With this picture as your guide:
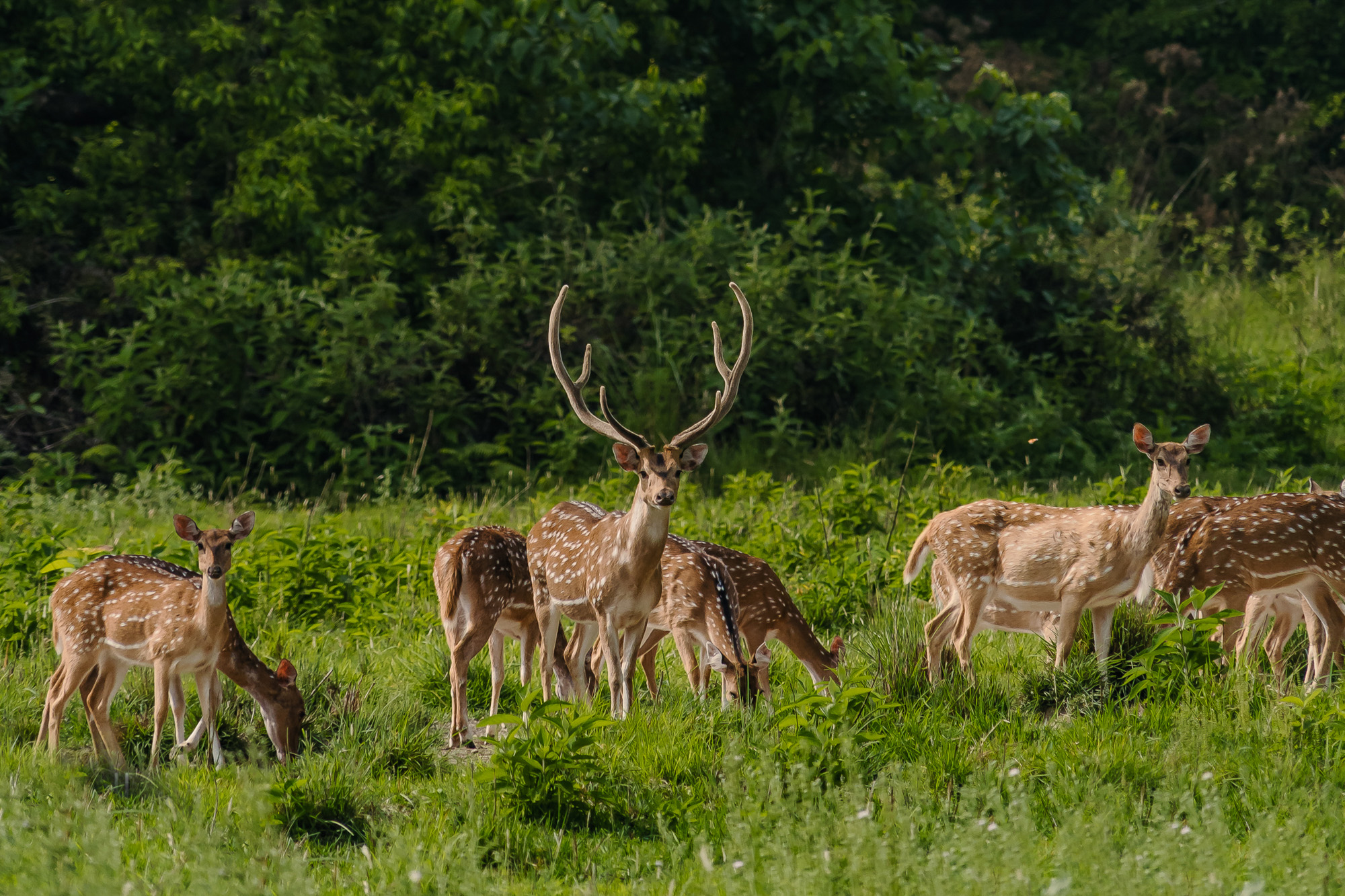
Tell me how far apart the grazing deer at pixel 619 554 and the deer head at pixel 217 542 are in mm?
1414

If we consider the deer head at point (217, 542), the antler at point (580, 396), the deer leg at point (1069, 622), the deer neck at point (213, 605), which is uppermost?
the antler at point (580, 396)

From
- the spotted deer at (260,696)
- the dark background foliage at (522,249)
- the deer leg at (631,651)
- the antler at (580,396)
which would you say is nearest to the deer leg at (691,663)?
the deer leg at (631,651)

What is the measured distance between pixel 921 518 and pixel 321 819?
517cm

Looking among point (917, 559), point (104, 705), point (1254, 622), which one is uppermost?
point (917, 559)

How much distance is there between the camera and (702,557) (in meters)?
6.72

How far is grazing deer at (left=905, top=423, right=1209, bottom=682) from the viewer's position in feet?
21.5

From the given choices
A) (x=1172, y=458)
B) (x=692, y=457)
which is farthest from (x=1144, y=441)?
(x=692, y=457)

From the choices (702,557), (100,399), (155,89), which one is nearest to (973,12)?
(155,89)

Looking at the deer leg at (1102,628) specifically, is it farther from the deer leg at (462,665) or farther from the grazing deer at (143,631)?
the grazing deer at (143,631)

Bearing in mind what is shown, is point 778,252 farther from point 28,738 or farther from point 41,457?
point 28,738

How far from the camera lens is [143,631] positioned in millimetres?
5957

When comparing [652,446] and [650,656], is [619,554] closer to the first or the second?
[652,446]

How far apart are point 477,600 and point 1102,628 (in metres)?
2.78

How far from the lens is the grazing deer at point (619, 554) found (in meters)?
6.07
